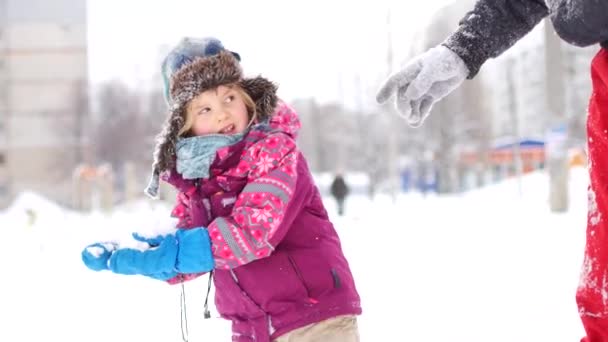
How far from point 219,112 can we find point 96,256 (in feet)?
1.87

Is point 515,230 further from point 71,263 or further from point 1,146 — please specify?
point 1,146

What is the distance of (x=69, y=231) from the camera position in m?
14.4

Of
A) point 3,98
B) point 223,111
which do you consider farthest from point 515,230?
point 3,98

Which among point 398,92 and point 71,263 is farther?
point 71,263

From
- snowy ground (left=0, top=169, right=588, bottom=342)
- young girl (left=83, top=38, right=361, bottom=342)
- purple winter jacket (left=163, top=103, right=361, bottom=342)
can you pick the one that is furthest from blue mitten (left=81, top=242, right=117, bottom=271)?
purple winter jacket (left=163, top=103, right=361, bottom=342)

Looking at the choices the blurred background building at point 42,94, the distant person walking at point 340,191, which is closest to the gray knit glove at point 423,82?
the distant person walking at point 340,191

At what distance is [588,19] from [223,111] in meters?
1.14

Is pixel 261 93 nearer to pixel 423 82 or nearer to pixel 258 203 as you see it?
pixel 258 203

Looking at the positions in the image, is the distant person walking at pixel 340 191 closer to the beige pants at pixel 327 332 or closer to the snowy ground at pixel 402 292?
the snowy ground at pixel 402 292

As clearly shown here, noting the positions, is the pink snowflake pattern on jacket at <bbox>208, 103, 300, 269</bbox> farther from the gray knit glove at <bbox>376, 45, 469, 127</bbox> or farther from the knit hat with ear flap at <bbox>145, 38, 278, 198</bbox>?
the gray knit glove at <bbox>376, 45, 469, 127</bbox>

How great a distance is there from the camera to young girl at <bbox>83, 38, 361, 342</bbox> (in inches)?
74.1

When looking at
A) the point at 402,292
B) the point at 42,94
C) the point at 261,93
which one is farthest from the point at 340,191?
the point at 42,94

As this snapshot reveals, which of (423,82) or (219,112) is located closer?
(423,82)

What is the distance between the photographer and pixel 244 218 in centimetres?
189
